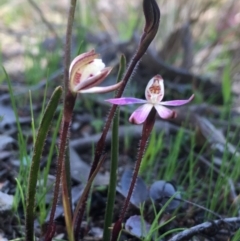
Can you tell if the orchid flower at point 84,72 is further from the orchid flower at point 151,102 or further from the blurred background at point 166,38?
the blurred background at point 166,38

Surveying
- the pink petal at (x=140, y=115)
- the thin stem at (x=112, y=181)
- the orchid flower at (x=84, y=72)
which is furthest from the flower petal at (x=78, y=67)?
the thin stem at (x=112, y=181)

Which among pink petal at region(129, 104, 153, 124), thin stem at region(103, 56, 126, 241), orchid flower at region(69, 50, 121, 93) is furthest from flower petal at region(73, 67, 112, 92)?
thin stem at region(103, 56, 126, 241)

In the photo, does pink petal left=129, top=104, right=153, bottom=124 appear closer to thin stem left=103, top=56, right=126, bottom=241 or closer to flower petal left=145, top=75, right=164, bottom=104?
flower petal left=145, top=75, right=164, bottom=104

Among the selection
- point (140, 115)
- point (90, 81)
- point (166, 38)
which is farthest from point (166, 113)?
point (166, 38)

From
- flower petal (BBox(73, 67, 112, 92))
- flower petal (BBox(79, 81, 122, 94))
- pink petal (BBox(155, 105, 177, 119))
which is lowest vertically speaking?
pink petal (BBox(155, 105, 177, 119))

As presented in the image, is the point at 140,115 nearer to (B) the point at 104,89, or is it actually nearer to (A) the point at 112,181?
(B) the point at 104,89

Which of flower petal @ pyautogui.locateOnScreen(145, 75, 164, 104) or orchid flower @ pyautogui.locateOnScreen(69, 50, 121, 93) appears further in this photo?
flower petal @ pyautogui.locateOnScreen(145, 75, 164, 104)

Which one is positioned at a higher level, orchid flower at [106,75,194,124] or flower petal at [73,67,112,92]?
flower petal at [73,67,112,92]

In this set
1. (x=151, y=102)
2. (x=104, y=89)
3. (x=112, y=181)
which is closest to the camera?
(x=104, y=89)
